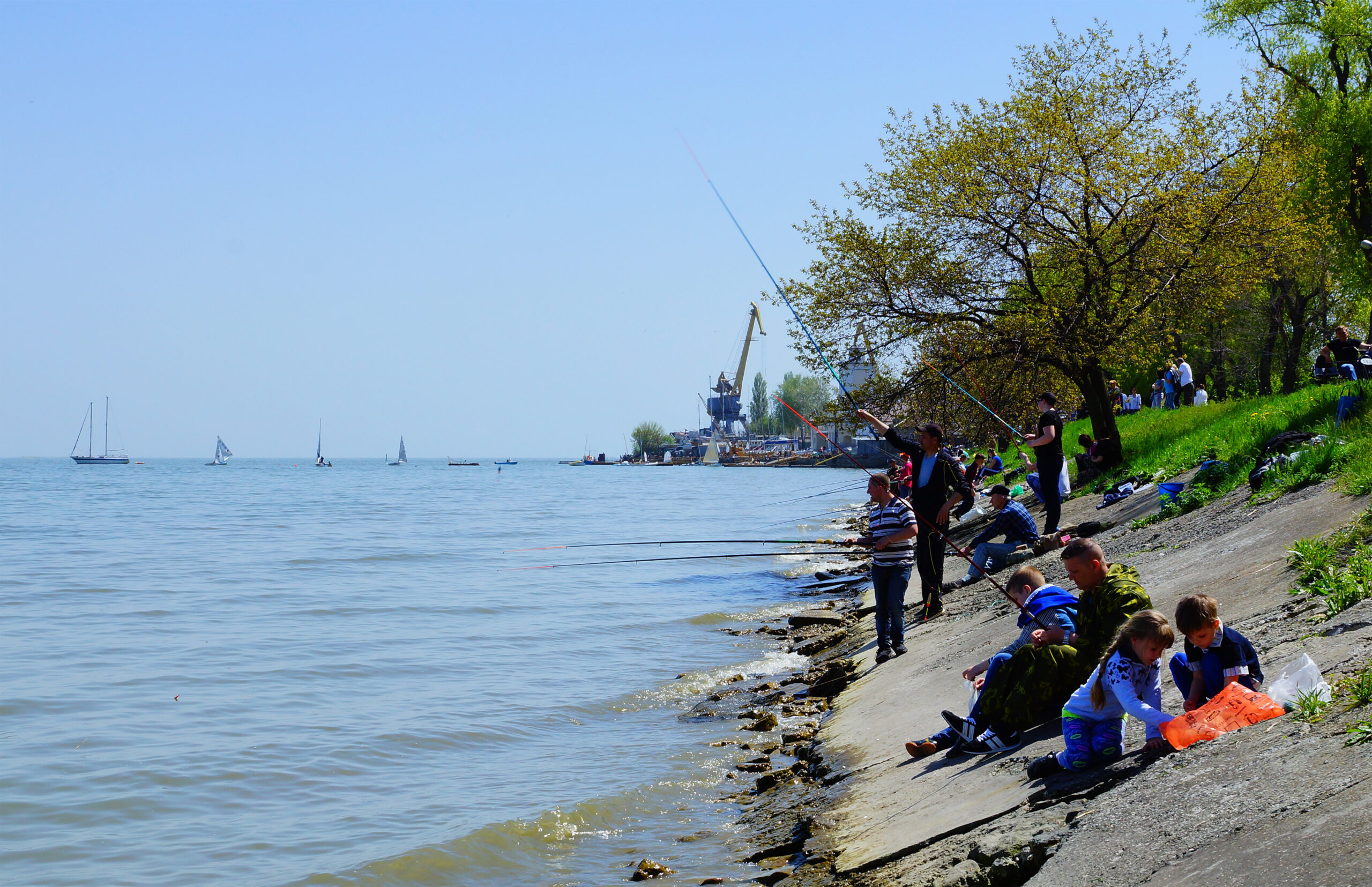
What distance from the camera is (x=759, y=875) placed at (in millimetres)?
6414

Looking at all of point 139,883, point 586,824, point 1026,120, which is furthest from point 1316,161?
point 139,883

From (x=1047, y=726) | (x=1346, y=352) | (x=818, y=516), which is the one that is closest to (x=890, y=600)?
(x=1047, y=726)

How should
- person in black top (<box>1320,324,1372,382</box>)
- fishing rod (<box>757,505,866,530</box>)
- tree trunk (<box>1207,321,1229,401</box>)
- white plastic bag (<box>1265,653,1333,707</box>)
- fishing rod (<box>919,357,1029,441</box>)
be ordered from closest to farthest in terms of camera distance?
1. white plastic bag (<box>1265,653,1333,707</box>)
2. person in black top (<box>1320,324,1372,382</box>)
3. fishing rod (<box>919,357,1029,441</box>)
4. tree trunk (<box>1207,321,1229,401</box>)
5. fishing rod (<box>757,505,866,530</box>)

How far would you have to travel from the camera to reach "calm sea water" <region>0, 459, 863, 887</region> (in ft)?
25.7

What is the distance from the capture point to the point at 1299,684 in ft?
15.6

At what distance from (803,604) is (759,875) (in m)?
14.3

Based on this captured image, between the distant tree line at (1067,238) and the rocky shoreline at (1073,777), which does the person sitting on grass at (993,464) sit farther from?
the rocky shoreline at (1073,777)

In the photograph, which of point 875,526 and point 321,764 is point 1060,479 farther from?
point 321,764

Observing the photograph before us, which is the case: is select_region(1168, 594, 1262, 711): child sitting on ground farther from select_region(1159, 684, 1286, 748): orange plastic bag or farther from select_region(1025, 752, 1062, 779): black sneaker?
select_region(1025, 752, 1062, 779): black sneaker

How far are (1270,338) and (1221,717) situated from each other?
117 ft

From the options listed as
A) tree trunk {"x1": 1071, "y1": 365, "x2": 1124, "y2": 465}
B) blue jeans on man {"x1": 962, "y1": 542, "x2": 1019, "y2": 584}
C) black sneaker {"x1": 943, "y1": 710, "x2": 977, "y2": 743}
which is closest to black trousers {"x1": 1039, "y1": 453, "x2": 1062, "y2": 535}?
blue jeans on man {"x1": 962, "y1": 542, "x2": 1019, "y2": 584}

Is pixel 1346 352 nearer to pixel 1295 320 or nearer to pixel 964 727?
pixel 964 727

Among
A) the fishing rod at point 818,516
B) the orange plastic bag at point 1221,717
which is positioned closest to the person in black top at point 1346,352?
the orange plastic bag at point 1221,717

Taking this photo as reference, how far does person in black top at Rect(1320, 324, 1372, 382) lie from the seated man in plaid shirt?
5.45m
